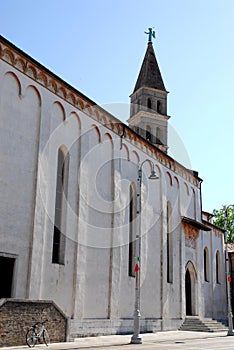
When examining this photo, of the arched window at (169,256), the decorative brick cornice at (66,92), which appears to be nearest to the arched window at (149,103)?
the decorative brick cornice at (66,92)

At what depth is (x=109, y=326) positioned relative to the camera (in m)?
21.8

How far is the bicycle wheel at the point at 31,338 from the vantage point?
15164mm

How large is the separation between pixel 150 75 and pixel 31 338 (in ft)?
108

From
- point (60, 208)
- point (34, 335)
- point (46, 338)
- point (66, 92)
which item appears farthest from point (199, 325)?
point (66, 92)

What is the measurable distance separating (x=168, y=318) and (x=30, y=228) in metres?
14.2

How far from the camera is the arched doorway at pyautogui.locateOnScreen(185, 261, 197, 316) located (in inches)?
1251

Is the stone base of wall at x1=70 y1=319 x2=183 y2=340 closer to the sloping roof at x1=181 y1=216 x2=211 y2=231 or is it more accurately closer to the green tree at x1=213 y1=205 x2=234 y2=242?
the sloping roof at x1=181 y1=216 x2=211 y2=231

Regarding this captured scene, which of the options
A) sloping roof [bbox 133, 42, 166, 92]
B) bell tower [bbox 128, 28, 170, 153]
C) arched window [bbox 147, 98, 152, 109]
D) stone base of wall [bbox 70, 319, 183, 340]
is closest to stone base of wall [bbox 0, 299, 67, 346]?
stone base of wall [bbox 70, 319, 183, 340]

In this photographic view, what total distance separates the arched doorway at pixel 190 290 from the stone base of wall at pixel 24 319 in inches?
650

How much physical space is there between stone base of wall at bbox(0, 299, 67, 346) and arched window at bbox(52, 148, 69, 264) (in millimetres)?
2899

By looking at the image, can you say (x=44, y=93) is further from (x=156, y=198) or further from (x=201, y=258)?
(x=201, y=258)

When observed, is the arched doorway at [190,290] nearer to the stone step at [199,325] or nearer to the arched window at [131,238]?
the stone step at [199,325]

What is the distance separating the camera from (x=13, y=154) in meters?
17.8

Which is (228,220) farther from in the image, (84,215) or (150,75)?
(84,215)
